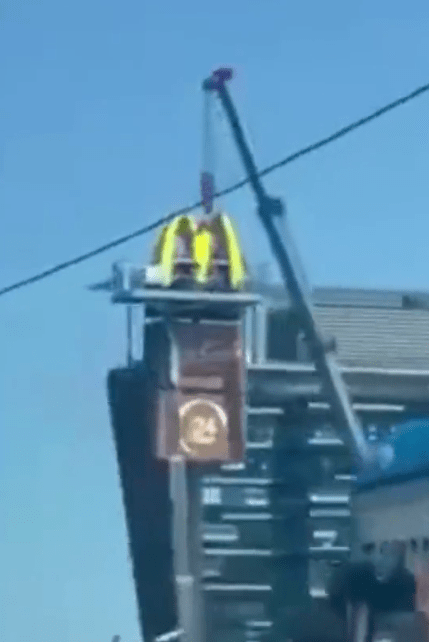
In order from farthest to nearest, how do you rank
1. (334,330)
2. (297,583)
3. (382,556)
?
(334,330), (297,583), (382,556)

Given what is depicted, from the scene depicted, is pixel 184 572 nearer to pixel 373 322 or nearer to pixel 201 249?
pixel 201 249

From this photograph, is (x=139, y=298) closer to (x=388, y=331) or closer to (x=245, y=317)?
(x=245, y=317)

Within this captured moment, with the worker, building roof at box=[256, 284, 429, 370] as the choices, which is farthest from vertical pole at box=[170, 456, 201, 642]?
the worker

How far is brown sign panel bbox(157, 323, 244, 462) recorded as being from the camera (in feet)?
97.0

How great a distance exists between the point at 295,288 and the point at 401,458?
1086 centimetres

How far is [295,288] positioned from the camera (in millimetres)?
33625

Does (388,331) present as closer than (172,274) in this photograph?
No

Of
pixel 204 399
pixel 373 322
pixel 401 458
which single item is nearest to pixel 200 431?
pixel 204 399

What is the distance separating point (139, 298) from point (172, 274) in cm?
75

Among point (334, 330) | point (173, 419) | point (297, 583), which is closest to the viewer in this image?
point (173, 419)

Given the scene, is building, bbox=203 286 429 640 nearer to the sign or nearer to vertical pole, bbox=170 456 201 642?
vertical pole, bbox=170 456 201 642

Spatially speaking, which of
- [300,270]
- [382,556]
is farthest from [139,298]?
[382,556]

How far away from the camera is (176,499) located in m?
30.3

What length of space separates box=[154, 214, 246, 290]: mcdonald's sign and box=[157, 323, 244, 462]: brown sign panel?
0.88m
